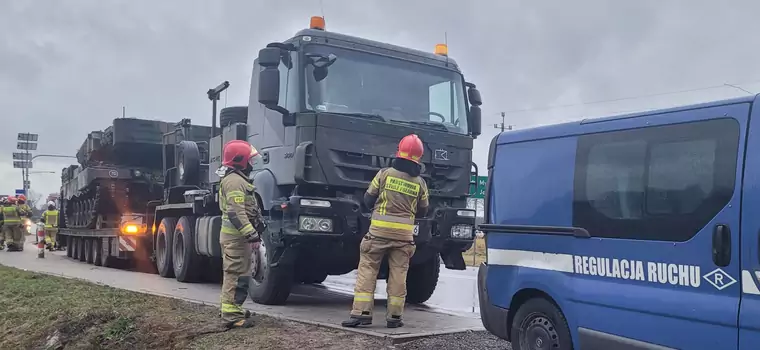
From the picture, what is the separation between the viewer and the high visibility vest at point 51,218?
22.5m

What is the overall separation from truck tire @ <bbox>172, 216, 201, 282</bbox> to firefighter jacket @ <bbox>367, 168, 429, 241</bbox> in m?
5.34

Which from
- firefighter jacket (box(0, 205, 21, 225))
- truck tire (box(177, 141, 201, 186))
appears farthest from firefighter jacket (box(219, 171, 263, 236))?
firefighter jacket (box(0, 205, 21, 225))

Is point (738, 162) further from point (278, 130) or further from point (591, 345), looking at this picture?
point (278, 130)

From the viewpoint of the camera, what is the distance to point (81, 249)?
727 inches

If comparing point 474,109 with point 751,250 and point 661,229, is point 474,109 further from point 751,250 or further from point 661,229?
point 751,250

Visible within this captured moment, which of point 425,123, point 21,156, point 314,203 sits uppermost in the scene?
point 21,156

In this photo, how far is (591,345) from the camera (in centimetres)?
460

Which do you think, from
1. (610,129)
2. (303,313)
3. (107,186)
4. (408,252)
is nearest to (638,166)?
(610,129)

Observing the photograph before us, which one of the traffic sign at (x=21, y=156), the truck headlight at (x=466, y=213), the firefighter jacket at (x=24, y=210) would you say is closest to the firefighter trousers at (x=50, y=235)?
the firefighter jacket at (x=24, y=210)

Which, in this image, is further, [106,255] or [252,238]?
[106,255]

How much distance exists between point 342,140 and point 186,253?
4779 mm

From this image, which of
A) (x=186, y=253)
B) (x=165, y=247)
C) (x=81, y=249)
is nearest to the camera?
(x=186, y=253)

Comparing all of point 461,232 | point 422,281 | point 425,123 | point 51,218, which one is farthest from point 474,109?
point 51,218

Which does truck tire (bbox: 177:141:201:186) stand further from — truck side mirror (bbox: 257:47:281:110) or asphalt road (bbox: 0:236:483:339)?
truck side mirror (bbox: 257:47:281:110)
